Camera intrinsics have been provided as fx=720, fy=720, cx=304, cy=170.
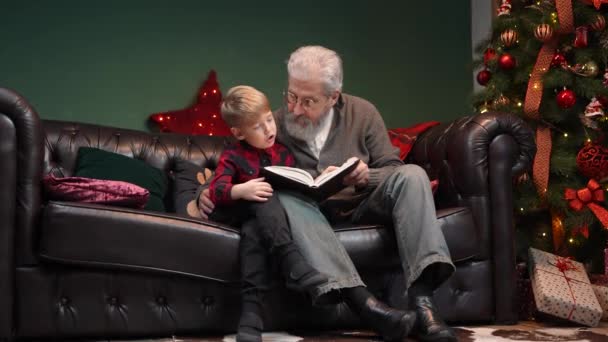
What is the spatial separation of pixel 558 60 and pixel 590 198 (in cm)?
63

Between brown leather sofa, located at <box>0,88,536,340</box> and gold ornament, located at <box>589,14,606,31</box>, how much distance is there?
85cm

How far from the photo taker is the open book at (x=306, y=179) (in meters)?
2.14

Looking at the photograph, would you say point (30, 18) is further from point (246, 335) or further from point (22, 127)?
point (246, 335)

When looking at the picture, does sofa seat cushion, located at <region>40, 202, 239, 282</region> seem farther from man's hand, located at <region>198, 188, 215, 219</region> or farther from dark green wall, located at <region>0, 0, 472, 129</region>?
dark green wall, located at <region>0, 0, 472, 129</region>

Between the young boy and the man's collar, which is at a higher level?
the man's collar

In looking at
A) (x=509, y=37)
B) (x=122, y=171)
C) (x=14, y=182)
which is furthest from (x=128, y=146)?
(x=509, y=37)

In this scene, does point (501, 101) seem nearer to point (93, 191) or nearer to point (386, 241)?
point (386, 241)

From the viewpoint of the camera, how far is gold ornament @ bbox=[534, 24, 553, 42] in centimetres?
315

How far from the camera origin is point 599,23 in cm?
304

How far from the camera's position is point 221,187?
87.2 inches

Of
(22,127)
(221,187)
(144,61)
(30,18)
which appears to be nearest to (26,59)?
(30,18)

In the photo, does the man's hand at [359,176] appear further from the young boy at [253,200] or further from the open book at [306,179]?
the young boy at [253,200]

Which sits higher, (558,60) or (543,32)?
(543,32)

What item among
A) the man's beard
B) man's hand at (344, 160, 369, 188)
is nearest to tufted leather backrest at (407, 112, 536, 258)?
man's hand at (344, 160, 369, 188)
